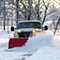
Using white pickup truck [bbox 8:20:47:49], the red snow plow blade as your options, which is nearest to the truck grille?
white pickup truck [bbox 8:20:47:49]

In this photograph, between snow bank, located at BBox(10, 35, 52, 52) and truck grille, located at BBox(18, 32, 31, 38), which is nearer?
snow bank, located at BBox(10, 35, 52, 52)

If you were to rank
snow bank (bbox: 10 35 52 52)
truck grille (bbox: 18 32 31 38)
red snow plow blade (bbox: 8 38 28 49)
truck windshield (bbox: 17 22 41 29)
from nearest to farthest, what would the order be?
1. snow bank (bbox: 10 35 52 52)
2. red snow plow blade (bbox: 8 38 28 49)
3. truck grille (bbox: 18 32 31 38)
4. truck windshield (bbox: 17 22 41 29)

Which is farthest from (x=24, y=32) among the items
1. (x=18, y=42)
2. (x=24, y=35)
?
(x=18, y=42)

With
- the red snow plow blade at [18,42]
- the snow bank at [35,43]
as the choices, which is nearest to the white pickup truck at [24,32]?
the red snow plow blade at [18,42]

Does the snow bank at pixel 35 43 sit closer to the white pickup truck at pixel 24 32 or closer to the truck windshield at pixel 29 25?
the white pickup truck at pixel 24 32

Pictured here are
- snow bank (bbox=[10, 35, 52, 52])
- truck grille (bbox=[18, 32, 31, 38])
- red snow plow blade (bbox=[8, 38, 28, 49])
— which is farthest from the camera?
truck grille (bbox=[18, 32, 31, 38])

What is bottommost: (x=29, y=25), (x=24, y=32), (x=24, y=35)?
(x=24, y=35)

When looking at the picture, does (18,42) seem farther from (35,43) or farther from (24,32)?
(24,32)

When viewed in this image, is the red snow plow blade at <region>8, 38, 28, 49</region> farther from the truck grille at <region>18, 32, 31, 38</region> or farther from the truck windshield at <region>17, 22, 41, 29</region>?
the truck windshield at <region>17, 22, 41, 29</region>

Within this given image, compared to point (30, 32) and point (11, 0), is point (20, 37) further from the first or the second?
point (11, 0)

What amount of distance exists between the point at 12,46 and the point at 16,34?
3.90 ft

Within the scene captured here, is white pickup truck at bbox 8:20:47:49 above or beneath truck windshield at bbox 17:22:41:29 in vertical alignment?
beneath

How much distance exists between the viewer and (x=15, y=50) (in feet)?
36.7

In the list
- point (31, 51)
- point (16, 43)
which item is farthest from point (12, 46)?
point (31, 51)
